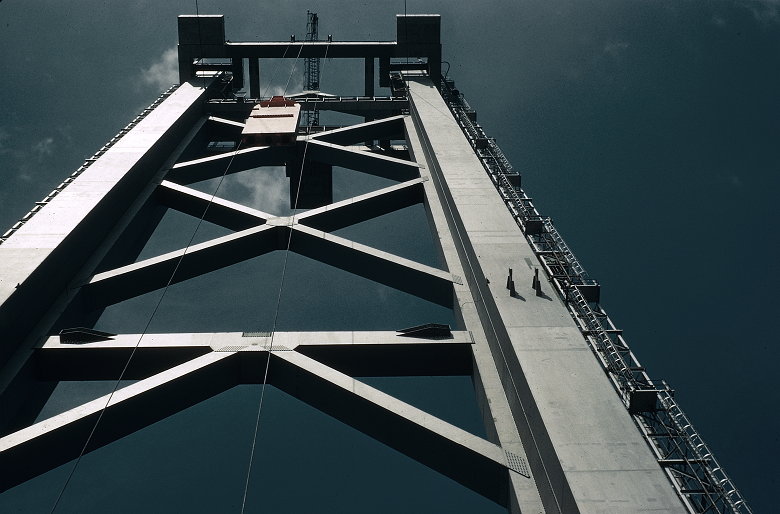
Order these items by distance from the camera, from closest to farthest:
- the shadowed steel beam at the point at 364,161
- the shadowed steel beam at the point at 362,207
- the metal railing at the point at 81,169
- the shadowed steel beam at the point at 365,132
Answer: the metal railing at the point at 81,169 → the shadowed steel beam at the point at 362,207 → the shadowed steel beam at the point at 364,161 → the shadowed steel beam at the point at 365,132

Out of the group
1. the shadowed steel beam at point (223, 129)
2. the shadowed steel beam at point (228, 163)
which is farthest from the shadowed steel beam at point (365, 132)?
the shadowed steel beam at point (223, 129)

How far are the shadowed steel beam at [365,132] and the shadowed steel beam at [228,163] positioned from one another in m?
1.52

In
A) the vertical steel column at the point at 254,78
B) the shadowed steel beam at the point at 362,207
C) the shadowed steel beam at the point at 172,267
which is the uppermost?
the vertical steel column at the point at 254,78

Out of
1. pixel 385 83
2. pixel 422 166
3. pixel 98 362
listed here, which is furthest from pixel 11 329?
pixel 385 83

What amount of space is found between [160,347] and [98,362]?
126cm

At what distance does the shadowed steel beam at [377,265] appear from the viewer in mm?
15734

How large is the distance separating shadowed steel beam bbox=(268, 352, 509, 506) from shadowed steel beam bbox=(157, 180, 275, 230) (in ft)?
23.5

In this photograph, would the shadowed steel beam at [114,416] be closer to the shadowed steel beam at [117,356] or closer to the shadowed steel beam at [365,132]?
the shadowed steel beam at [117,356]

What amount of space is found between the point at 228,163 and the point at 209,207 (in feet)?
10.9

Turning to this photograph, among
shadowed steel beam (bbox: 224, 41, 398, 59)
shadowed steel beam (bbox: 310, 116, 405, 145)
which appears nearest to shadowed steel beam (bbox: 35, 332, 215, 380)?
shadowed steel beam (bbox: 310, 116, 405, 145)

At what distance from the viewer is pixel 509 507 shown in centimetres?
1051

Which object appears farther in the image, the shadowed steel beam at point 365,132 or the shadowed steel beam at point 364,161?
the shadowed steel beam at point 365,132

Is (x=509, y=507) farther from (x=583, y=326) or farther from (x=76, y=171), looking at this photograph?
(x=76, y=171)

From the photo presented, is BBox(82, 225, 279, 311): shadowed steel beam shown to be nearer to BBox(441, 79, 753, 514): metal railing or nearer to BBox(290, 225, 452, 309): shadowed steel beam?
BBox(290, 225, 452, 309): shadowed steel beam
